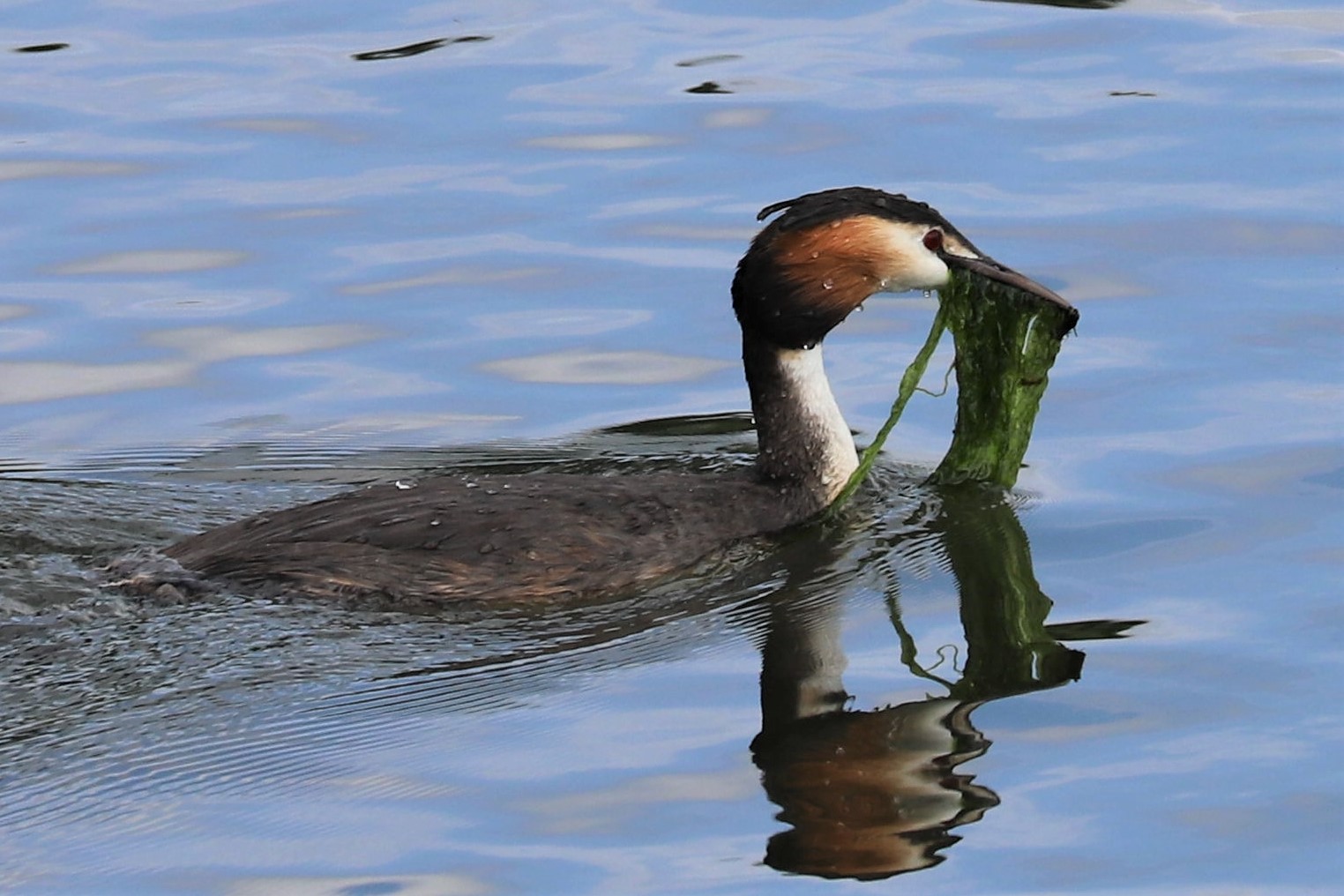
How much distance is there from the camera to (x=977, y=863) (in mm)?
6426

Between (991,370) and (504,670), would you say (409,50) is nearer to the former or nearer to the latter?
(991,370)

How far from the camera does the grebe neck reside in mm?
9078

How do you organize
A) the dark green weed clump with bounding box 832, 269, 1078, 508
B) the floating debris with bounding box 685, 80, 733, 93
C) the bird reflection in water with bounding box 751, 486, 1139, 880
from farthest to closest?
the floating debris with bounding box 685, 80, 733, 93 → the dark green weed clump with bounding box 832, 269, 1078, 508 → the bird reflection in water with bounding box 751, 486, 1139, 880

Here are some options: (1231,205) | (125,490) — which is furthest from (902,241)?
(1231,205)

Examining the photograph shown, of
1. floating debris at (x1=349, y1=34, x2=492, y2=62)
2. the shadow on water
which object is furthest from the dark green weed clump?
floating debris at (x1=349, y1=34, x2=492, y2=62)

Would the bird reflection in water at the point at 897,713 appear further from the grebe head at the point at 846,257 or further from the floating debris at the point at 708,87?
the floating debris at the point at 708,87

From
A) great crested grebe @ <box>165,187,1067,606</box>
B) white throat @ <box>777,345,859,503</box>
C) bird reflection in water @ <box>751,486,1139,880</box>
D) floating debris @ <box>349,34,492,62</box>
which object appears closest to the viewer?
bird reflection in water @ <box>751,486,1139,880</box>

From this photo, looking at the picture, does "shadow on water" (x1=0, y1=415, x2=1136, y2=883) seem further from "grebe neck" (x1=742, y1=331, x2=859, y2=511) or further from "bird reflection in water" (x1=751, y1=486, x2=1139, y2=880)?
"grebe neck" (x1=742, y1=331, x2=859, y2=511)

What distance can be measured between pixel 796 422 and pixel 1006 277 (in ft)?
3.03

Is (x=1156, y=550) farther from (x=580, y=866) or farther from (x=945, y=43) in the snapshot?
(x=945, y=43)

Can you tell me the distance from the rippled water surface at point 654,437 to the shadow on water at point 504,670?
0.07 ft

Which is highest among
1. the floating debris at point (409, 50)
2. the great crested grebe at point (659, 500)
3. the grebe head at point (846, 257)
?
the floating debris at point (409, 50)

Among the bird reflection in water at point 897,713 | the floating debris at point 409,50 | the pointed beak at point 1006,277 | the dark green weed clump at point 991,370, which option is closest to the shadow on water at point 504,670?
the bird reflection in water at point 897,713

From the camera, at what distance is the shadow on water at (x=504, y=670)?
22.3ft
